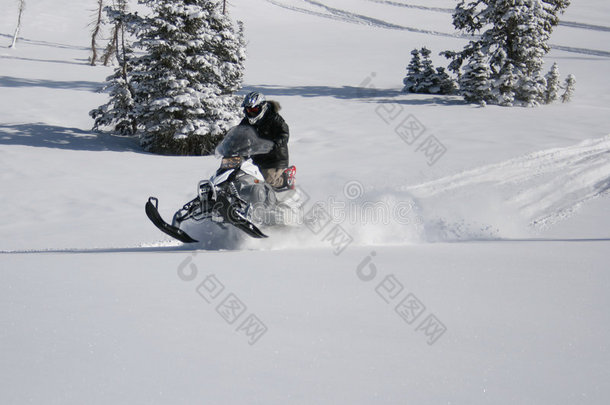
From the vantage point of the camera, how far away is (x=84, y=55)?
37.6 m

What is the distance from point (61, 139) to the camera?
1714 cm

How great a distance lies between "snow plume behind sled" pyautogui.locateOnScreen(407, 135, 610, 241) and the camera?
8.59 metres

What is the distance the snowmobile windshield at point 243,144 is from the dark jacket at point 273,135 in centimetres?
40

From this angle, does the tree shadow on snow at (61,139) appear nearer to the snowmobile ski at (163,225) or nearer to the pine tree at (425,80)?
the snowmobile ski at (163,225)

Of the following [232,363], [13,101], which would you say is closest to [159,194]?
[232,363]

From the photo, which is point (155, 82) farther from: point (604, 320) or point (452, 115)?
point (604, 320)

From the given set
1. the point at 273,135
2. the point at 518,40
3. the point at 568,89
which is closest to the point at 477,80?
the point at 518,40

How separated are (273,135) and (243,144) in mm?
730

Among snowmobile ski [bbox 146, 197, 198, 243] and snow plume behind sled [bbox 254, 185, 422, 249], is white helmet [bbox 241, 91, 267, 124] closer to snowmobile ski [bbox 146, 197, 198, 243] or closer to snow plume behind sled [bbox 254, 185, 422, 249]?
snow plume behind sled [bbox 254, 185, 422, 249]

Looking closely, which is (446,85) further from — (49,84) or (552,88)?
(49,84)

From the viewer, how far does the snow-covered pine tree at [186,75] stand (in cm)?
1633

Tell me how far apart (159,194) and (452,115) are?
44.7 feet

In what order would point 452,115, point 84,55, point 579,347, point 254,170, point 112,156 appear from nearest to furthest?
1. point 579,347
2. point 254,170
3. point 112,156
4. point 452,115
5. point 84,55

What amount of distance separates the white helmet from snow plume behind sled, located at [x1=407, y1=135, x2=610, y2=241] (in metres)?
2.94
